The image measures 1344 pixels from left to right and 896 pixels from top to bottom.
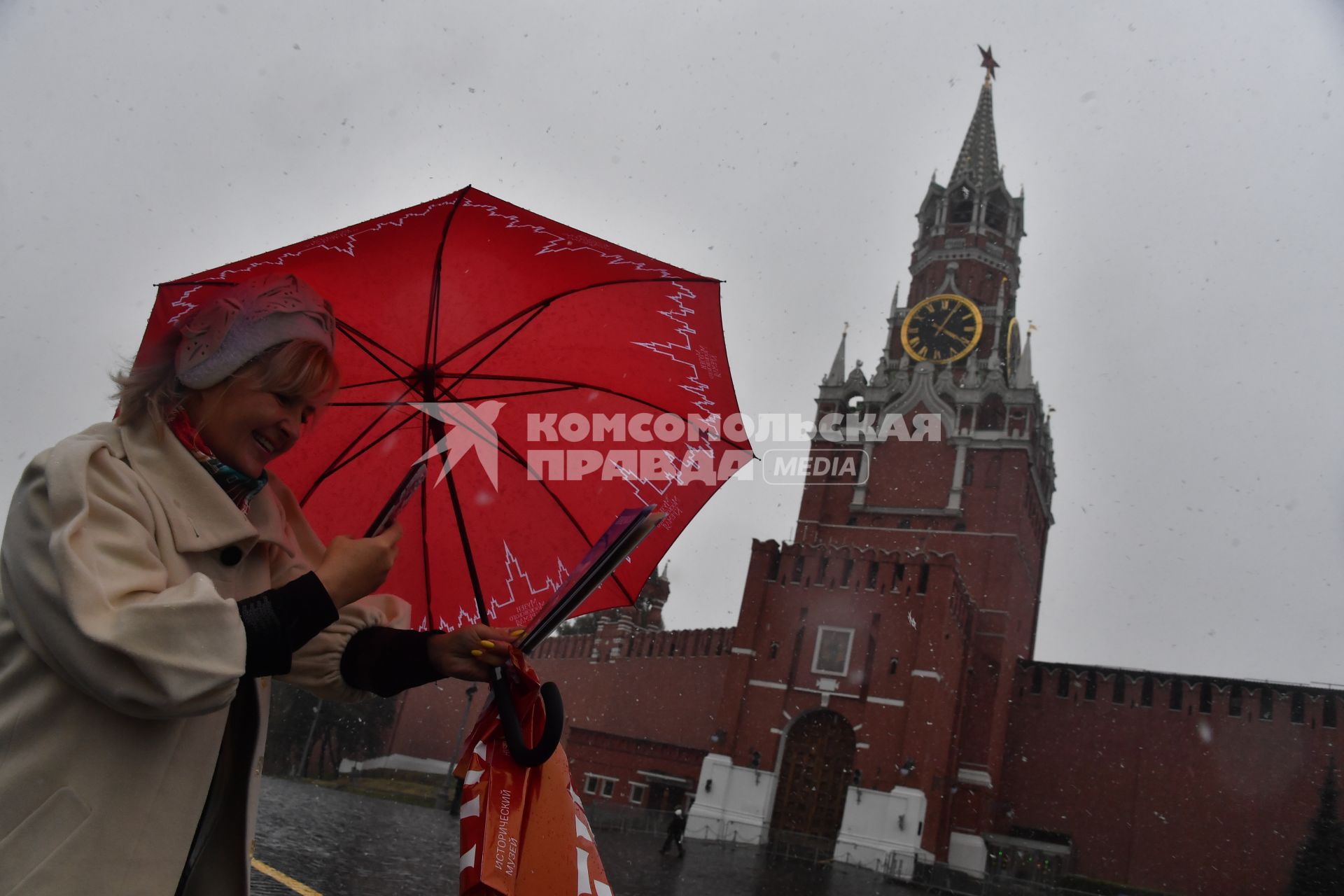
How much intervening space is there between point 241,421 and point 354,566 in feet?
1.15

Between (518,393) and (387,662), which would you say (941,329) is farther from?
(387,662)

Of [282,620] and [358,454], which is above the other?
[358,454]

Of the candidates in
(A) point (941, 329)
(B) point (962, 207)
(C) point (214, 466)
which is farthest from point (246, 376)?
(B) point (962, 207)

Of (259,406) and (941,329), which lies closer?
(259,406)

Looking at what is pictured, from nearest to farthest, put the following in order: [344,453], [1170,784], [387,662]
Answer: [387,662] → [344,453] → [1170,784]

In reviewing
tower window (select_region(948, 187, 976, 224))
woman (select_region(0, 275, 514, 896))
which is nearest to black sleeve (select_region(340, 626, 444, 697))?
woman (select_region(0, 275, 514, 896))

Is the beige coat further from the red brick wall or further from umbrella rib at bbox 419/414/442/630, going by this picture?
the red brick wall

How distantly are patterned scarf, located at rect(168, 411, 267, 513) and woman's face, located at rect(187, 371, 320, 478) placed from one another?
0.5 inches

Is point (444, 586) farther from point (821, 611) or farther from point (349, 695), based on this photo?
point (821, 611)

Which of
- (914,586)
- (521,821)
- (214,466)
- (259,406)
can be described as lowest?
(521,821)

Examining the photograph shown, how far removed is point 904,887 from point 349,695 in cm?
2361

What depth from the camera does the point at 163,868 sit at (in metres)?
1.54

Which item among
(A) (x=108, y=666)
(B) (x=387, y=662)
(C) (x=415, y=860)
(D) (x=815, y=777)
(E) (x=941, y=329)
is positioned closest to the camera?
(A) (x=108, y=666)

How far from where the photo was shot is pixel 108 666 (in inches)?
53.8
